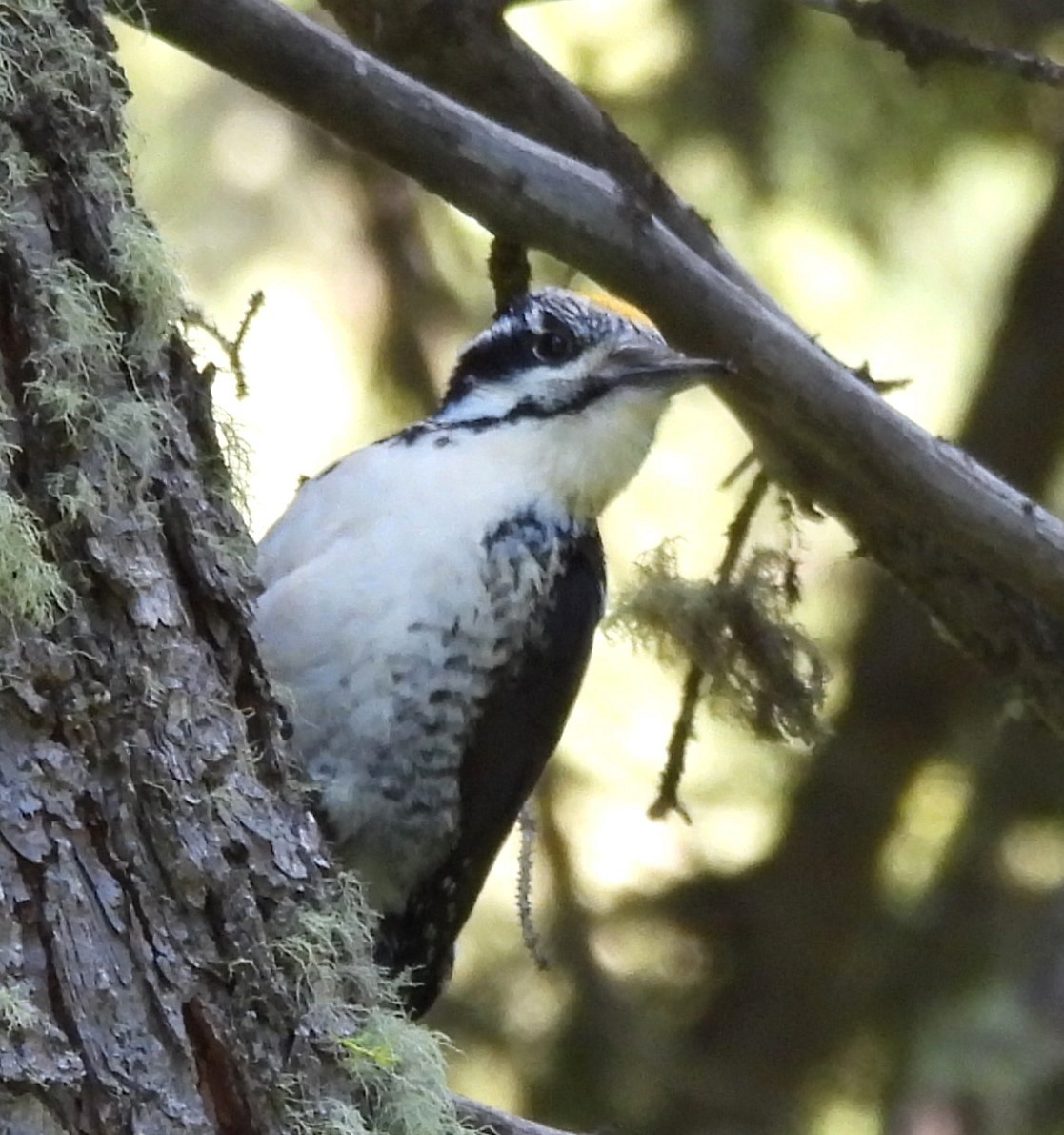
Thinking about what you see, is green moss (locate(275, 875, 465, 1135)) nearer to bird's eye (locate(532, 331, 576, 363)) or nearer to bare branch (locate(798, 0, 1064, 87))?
bird's eye (locate(532, 331, 576, 363))

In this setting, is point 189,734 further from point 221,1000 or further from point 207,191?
point 207,191

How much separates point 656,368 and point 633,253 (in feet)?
0.83

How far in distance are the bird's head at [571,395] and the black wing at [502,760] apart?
8cm

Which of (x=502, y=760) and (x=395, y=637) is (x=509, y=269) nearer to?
(x=395, y=637)

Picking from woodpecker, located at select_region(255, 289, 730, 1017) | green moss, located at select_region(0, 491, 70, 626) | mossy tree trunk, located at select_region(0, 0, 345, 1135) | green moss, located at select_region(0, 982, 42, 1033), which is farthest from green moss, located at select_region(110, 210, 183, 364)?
woodpecker, located at select_region(255, 289, 730, 1017)

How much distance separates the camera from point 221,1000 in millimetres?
1461

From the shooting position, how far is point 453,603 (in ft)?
7.20

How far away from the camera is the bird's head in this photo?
230cm

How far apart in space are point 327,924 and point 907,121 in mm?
2350

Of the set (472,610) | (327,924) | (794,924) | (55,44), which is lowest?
(327,924)

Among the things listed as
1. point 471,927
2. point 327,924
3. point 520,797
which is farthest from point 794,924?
point 327,924

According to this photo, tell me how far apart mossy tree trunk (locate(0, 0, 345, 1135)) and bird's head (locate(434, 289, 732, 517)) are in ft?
2.47

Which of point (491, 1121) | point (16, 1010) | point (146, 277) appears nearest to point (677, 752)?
point (491, 1121)

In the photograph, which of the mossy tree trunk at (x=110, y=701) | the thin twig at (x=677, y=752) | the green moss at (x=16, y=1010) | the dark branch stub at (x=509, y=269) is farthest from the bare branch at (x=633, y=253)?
the green moss at (x=16, y=1010)
